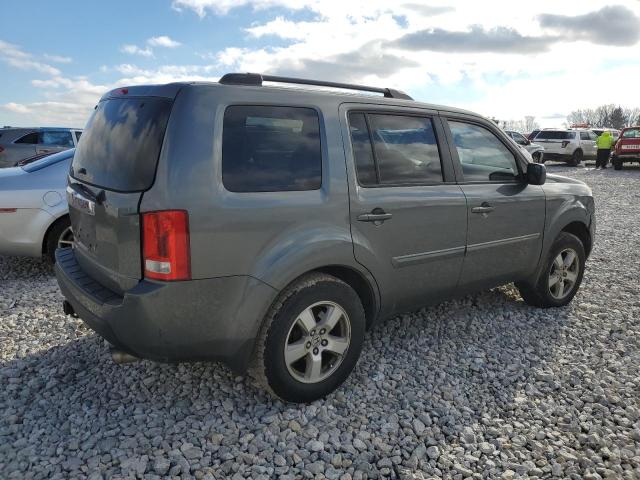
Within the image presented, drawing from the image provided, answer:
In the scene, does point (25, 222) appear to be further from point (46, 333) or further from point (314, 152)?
point (314, 152)

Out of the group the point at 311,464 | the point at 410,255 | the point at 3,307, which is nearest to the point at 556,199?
the point at 410,255

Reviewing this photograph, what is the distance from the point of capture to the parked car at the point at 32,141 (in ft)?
40.9

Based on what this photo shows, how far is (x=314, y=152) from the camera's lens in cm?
287

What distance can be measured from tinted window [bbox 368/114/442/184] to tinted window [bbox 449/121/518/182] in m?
0.27

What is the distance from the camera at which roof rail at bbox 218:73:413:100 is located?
109 inches

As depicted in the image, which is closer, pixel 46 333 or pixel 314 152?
pixel 314 152

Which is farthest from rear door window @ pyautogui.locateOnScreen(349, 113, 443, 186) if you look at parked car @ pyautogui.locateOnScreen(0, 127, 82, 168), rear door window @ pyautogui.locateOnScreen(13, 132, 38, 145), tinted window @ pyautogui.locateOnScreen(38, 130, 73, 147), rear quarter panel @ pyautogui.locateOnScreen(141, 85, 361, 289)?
rear door window @ pyautogui.locateOnScreen(13, 132, 38, 145)

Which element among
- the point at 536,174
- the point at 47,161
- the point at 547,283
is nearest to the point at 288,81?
the point at 536,174

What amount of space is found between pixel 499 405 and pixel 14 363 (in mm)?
3213

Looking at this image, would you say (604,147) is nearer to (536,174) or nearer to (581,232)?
(581,232)

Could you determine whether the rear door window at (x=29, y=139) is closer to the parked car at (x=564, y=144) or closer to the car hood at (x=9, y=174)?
the car hood at (x=9, y=174)

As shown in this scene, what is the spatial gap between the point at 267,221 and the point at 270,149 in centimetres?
40

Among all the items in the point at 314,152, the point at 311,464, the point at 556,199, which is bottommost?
the point at 311,464

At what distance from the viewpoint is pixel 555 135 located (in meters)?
22.6
